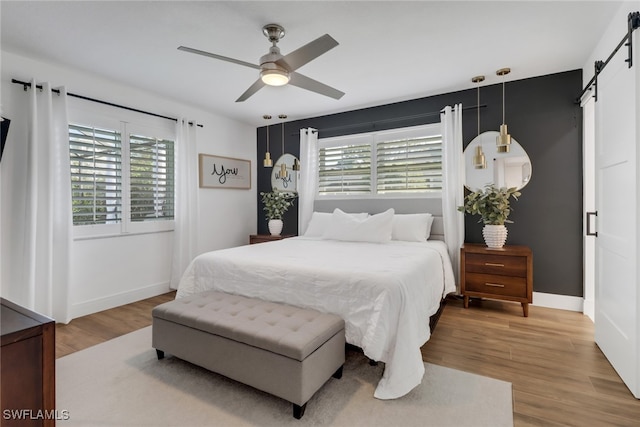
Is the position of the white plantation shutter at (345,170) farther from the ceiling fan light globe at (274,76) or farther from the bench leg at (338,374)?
the bench leg at (338,374)

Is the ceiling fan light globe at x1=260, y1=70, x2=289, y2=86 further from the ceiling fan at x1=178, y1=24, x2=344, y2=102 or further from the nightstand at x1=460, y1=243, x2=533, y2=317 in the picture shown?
the nightstand at x1=460, y1=243, x2=533, y2=317

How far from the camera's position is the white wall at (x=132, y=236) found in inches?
116

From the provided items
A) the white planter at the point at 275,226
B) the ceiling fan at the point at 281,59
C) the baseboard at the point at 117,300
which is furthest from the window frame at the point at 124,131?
the ceiling fan at the point at 281,59

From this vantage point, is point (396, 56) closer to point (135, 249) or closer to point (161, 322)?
point (161, 322)

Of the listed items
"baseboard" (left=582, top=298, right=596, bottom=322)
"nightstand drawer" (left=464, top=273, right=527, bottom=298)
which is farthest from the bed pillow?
"baseboard" (left=582, top=298, right=596, bottom=322)

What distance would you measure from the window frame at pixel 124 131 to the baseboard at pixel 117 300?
71cm

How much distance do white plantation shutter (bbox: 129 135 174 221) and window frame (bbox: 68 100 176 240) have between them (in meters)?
0.06

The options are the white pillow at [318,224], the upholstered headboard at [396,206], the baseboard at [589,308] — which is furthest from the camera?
the white pillow at [318,224]

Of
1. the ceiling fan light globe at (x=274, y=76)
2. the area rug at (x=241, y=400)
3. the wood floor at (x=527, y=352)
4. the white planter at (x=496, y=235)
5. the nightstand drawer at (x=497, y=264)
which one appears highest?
the ceiling fan light globe at (x=274, y=76)

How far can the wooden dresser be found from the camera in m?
0.92

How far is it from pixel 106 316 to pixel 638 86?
15.9ft

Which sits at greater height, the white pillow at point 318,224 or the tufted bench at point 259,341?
the white pillow at point 318,224

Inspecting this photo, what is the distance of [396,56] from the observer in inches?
116

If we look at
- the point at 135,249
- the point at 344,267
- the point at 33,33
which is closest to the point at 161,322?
the point at 344,267
